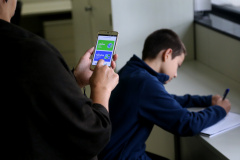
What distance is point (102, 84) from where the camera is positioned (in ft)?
3.33

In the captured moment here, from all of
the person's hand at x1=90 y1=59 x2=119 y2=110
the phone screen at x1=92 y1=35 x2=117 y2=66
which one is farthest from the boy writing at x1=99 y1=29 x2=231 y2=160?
the person's hand at x1=90 y1=59 x2=119 y2=110

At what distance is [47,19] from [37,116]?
13.8ft

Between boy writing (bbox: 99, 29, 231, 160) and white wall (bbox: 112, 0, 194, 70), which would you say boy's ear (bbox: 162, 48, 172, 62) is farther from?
white wall (bbox: 112, 0, 194, 70)

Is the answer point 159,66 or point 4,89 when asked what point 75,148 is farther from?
point 159,66

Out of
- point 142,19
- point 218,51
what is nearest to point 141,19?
point 142,19

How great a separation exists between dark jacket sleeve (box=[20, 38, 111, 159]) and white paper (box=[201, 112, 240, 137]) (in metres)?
0.69

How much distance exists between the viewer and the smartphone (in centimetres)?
125

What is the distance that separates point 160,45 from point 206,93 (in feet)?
1.44

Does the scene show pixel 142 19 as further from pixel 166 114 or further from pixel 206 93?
pixel 166 114

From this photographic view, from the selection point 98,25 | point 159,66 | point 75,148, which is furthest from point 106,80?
point 98,25

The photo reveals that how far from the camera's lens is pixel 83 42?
325cm

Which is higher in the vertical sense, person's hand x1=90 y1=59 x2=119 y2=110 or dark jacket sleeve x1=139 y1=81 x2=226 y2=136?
person's hand x1=90 y1=59 x2=119 y2=110

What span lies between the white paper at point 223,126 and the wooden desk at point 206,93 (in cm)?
2

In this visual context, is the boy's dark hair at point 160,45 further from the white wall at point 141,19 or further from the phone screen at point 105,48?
the white wall at point 141,19
